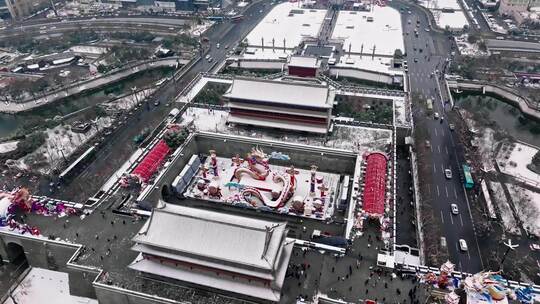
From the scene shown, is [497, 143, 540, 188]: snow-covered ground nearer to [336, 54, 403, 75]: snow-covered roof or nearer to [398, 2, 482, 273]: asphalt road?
[398, 2, 482, 273]: asphalt road

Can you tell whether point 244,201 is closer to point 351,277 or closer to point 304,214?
point 304,214

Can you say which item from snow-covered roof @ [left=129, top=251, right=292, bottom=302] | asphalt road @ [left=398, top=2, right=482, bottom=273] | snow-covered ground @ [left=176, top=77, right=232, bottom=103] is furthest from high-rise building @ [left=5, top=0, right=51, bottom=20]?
snow-covered roof @ [left=129, top=251, right=292, bottom=302]

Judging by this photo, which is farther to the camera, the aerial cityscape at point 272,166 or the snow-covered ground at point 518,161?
the snow-covered ground at point 518,161

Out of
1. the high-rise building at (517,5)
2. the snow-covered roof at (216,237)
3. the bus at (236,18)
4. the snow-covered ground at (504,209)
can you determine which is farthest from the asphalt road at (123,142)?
the high-rise building at (517,5)

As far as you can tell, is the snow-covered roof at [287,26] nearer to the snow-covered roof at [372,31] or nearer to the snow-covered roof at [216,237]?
the snow-covered roof at [372,31]

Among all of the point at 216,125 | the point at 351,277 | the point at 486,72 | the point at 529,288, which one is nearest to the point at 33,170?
the point at 216,125

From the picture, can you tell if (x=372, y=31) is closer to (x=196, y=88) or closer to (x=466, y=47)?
(x=466, y=47)
